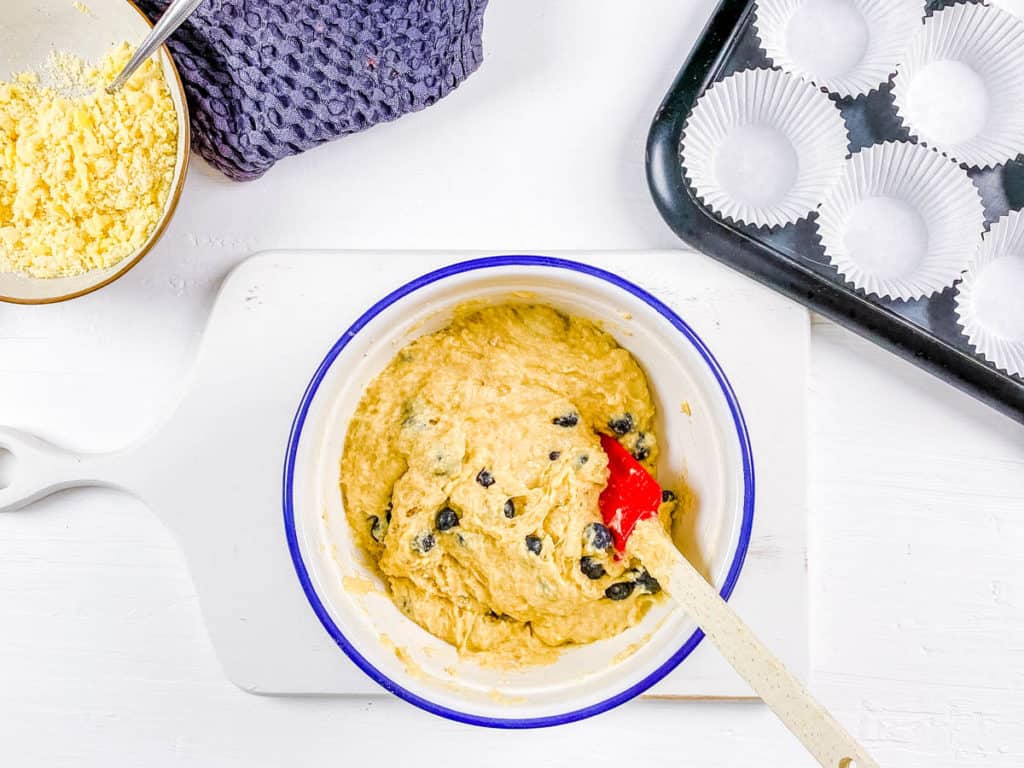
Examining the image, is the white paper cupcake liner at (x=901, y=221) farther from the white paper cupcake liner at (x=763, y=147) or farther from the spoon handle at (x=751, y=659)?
the spoon handle at (x=751, y=659)

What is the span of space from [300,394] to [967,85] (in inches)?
39.1

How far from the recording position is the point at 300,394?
125 cm

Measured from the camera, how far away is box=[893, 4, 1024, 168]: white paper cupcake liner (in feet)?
4.13

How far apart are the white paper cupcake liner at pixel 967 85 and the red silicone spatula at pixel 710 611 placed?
62cm

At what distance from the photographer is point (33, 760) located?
53.4 inches

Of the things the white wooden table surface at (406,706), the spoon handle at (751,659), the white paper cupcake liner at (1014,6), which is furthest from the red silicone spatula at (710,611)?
the white paper cupcake liner at (1014,6)

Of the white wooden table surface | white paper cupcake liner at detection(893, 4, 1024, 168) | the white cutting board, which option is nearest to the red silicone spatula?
the white cutting board

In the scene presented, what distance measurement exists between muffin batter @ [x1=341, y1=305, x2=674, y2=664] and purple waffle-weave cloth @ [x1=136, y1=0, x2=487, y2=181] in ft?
1.04

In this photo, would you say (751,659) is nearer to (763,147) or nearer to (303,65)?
(763,147)

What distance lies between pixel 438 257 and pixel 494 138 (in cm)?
19

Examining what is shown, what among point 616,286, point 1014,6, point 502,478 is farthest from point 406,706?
point 1014,6

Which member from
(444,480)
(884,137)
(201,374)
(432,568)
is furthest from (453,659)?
(884,137)

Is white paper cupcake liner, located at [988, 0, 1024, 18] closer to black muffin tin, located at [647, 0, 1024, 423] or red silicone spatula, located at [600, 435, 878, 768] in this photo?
black muffin tin, located at [647, 0, 1024, 423]

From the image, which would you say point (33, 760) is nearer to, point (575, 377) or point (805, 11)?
point (575, 377)
